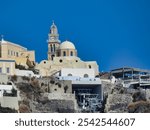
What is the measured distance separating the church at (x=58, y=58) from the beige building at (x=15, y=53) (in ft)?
2.84

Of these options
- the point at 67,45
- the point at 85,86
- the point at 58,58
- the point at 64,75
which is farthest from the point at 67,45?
the point at 85,86

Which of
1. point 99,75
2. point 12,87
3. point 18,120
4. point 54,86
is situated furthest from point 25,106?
point 18,120

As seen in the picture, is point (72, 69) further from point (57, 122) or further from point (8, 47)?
point (57, 122)

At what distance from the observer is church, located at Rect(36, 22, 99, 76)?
38969 millimetres


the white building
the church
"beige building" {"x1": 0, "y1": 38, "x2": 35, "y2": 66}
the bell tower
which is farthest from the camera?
the bell tower

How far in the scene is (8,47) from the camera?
36875 millimetres

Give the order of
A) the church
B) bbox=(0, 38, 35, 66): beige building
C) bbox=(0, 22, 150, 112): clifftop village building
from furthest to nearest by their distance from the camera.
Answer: the church < bbox=(0, 38, 35, 66): beige building < bbox=(0, 22, 150, 112): clifftop village building

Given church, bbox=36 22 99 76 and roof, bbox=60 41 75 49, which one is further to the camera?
roof, bbox=60 41 75 49

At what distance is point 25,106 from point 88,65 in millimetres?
10301

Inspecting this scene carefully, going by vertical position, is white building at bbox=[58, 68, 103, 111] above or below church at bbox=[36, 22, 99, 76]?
below

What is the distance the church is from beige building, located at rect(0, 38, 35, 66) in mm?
865

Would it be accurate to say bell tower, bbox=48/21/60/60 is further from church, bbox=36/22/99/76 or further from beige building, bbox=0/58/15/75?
beige building, bbox=0/58/15/75

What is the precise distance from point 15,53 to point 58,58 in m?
3.40

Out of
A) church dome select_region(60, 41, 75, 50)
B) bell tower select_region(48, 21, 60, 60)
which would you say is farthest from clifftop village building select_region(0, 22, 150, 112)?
bell tower select_region(48, 21, 60, 60)
